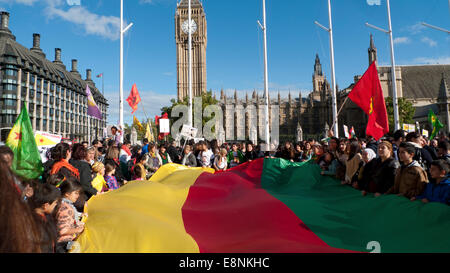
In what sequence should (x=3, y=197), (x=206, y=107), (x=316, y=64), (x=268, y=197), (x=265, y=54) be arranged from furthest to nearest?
(x=316, y=64)
(x=206, y=107)
(x=265, y=54)
(x=268, y=197)
(x=3, y=197)

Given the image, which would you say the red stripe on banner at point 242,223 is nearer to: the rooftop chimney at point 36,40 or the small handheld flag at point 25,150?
the small handheld flag at point 25,150

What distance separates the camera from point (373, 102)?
910cm

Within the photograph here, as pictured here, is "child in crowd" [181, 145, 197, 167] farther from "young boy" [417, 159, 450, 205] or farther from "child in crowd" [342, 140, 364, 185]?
"young boy" [417, 159, 450, 205]

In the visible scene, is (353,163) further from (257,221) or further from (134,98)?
(134,98)

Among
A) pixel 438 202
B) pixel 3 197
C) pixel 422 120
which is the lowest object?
pixel 438 202

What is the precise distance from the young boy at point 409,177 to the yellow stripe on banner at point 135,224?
3.64m

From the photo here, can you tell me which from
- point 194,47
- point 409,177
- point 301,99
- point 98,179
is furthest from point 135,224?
point 301,99

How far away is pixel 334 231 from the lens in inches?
185

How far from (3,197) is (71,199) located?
2606 mm

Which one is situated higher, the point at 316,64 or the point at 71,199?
the point at 316,64

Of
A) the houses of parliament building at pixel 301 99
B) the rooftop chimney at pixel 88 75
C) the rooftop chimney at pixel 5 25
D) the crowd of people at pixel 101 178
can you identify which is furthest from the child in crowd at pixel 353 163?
the rooftop chimney at pixel 88 75
